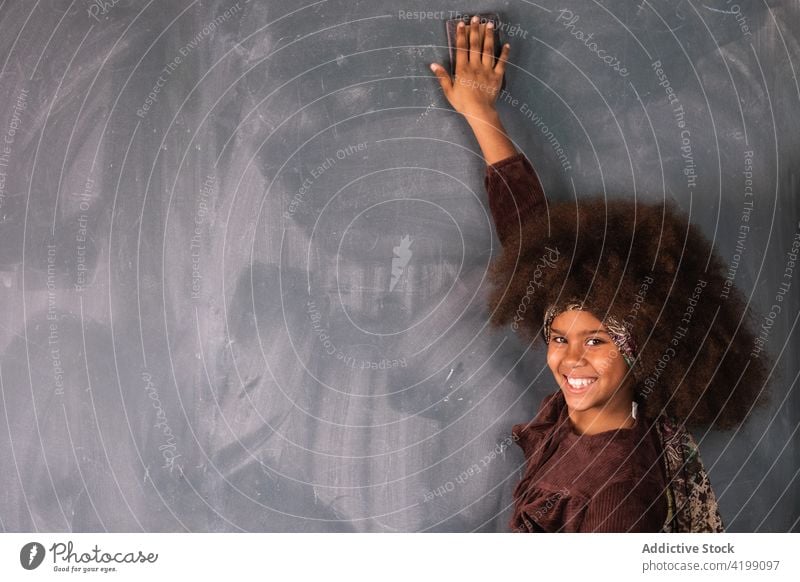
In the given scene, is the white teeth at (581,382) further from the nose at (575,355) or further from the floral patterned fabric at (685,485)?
the floral patterned fabric at (685,485)

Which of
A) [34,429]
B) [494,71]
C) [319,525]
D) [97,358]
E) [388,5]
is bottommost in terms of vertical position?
[319,525]

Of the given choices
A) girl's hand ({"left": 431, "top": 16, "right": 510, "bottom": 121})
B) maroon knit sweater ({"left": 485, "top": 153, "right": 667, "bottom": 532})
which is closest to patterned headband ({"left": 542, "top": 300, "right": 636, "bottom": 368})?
maroon knit sweater ({"left": 485, "top": 153, "right": 667, "bottom": 532})

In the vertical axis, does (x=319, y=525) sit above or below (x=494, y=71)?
below

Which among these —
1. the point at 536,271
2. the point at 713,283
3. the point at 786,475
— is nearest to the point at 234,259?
the point at 536,271

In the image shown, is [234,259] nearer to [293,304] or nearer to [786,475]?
[293,304]

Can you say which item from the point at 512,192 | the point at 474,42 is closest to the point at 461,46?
the point at 474,42

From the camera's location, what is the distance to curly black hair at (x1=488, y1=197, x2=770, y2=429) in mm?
1385

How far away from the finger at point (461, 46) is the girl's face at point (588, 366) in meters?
0.44

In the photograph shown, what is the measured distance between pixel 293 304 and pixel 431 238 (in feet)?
0.84

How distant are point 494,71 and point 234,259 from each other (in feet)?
1.75

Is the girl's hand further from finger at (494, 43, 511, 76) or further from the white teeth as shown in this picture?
the white teeth

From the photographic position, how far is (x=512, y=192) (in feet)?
4.70

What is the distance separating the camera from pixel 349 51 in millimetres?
1456

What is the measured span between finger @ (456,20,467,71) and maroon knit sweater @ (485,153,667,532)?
0.18 m
